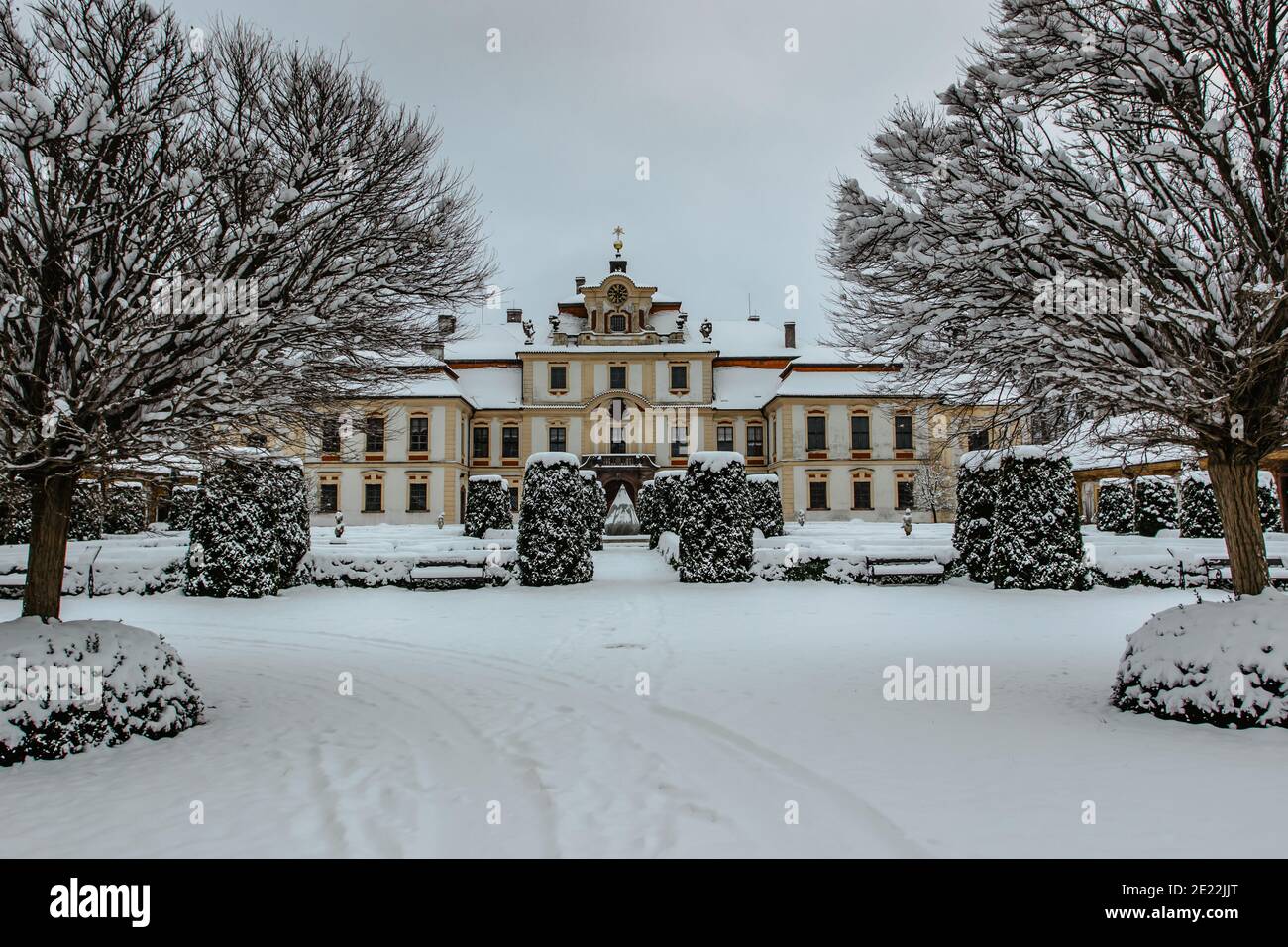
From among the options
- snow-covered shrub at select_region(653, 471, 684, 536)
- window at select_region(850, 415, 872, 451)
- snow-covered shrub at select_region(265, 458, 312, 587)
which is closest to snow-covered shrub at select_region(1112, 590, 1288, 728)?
snow-covered shrub at select_region(265, 458, 312, 587)

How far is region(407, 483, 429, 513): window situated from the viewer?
130ft

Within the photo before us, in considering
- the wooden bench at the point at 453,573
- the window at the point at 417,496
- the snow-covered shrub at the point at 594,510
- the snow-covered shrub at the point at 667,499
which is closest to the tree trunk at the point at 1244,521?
the wooden bench at the point at 453,573

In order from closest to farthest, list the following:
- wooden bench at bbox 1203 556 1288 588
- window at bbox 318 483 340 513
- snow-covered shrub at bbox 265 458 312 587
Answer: wooden bench at bbox 1203 556 1288 588 → snow-covered shrub at bbox 265 458 312 587 → window at bbox 318 483 340 513

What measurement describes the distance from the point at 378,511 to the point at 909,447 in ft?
92.0

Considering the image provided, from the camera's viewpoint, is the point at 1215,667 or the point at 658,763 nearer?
the point at 658,763

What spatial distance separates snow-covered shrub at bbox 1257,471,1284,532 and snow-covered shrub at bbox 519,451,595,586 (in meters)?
18.8

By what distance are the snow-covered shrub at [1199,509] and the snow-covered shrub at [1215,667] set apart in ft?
60.6

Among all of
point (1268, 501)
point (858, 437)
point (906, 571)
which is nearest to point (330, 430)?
point (906, 571)

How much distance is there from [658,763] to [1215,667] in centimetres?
374

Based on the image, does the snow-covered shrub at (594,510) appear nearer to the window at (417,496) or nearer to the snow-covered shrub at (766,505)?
the snow-covered shrub at (766,505)

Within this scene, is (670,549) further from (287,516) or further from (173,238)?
(173,238)

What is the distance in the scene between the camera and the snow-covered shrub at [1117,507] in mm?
24759

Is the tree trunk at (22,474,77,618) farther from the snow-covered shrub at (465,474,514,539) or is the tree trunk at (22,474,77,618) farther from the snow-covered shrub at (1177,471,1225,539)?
the snow-covered shrub at (1177,471,1225,539)

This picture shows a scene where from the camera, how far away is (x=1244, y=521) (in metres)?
5.82
